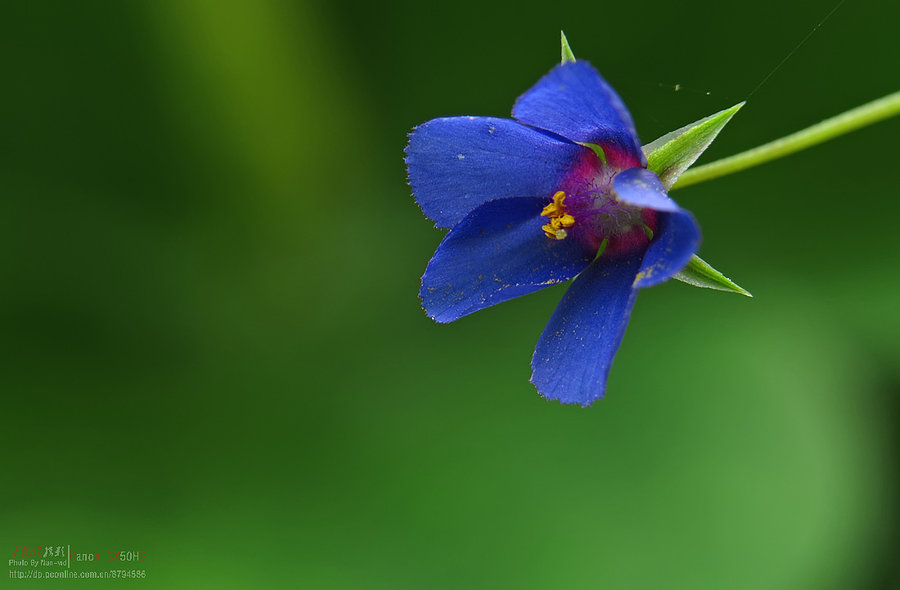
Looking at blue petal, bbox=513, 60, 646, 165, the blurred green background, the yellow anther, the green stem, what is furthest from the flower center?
the blurred green background

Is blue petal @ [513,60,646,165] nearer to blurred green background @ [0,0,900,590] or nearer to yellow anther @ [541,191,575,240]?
yellow anther @ [541,191,575,240]

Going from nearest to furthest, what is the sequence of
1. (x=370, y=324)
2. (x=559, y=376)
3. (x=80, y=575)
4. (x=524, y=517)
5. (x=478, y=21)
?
(x=559, y=376) → (x=80, y=575) → (x=524, y=517) → (x=478, y=21) → (x=370, y=324)

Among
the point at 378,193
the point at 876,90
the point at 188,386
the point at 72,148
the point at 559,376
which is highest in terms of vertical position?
the point at 72,148

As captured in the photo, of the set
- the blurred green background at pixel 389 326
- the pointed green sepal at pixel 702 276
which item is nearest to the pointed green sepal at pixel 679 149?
the pointed green sepal at pixel 702 276

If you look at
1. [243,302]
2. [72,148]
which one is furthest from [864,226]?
[72,148]

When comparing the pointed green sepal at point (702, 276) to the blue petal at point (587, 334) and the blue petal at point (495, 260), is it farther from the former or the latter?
the blue petal at point (495, 260)

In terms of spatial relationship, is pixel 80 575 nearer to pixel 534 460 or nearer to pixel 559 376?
pixel 534 460
